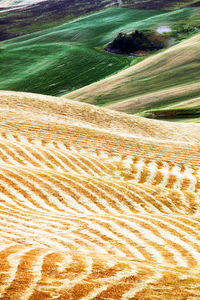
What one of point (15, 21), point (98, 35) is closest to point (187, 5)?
point (98, 35)

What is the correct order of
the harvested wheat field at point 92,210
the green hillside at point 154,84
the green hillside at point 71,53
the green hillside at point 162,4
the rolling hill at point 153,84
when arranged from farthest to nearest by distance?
the green hillside at point 162,4 → the green hillside at point 71,53 → the rolling hill at point 153,84 → the green hillside at point 154,84 → the harvested wheat field at point 92,210

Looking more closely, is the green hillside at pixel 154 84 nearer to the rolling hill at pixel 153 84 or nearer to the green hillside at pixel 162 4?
the rolling hill at pixel 153 84

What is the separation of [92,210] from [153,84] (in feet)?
269

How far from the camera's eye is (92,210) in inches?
722

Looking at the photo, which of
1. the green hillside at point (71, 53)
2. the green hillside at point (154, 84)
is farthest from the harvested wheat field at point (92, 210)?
the green hillside at point (71, 53)

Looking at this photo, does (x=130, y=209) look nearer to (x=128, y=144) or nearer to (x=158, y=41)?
(x=128, y=144)

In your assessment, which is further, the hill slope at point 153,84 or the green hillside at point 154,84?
the hill slope at point 153,84

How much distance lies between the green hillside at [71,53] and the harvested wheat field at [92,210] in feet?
222

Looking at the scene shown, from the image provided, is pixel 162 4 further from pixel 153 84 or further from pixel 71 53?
pixel 153 84

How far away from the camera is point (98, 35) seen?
470ft

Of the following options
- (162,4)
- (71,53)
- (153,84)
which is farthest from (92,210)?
(162,4)

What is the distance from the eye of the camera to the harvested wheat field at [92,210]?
29.8 ft

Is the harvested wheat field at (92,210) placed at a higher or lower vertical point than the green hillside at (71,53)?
higher

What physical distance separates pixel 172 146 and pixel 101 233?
21.4m
